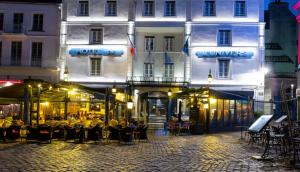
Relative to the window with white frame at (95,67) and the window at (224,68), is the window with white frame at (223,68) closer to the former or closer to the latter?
the window at (224,68)

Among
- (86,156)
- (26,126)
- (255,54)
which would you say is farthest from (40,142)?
(255,54)

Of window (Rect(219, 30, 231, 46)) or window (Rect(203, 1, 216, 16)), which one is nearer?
window (Rect(219, 30, 231, 46))

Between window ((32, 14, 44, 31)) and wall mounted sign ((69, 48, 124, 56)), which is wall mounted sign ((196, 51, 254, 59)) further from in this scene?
window ((32, 14, 44, 31))

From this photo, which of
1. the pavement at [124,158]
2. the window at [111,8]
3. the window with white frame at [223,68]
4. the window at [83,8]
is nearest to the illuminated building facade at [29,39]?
the window at [83,8]

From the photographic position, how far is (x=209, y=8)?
1339 inches

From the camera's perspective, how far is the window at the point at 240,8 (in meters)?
33.7

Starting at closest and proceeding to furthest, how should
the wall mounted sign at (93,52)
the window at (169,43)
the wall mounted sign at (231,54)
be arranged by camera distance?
1. the wall mounted sign at (231,54)
2. the wall mounted sign at (93,52)
3. the window at (169,43)

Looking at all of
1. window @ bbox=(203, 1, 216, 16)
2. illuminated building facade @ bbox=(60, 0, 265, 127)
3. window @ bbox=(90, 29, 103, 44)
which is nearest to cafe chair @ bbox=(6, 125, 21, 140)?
illuminated building facade @ bbox=(60, 0, 265, 127)

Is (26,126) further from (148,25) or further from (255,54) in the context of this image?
(255,54)

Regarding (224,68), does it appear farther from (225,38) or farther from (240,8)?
(240,8)

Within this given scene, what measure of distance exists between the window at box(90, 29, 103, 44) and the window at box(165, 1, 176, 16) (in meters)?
5.43

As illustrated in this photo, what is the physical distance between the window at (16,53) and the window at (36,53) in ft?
3.30

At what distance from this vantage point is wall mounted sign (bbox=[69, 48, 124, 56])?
33.7 meters

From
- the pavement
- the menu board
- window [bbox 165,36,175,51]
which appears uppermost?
window [bbox 165,36,175,51]
